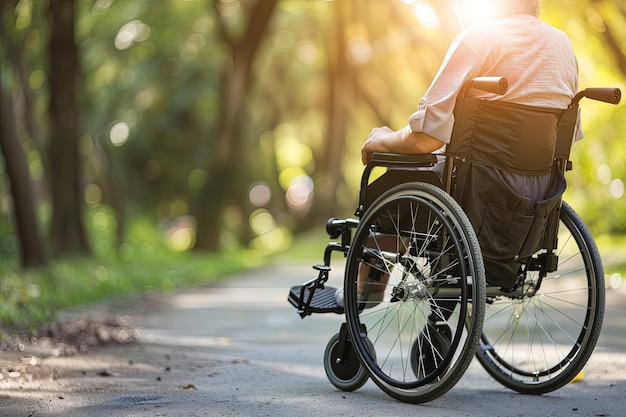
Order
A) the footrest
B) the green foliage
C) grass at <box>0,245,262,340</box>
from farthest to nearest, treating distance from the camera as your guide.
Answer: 1. the green foliage
2. grass at <box>0,245,262,340</box>
3. the footrest

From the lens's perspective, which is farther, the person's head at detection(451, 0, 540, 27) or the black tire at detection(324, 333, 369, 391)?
the black tire at detection(324, 333, 369, 391)

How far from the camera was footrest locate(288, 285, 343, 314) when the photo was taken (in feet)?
16.5

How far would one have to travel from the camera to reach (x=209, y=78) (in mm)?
27172

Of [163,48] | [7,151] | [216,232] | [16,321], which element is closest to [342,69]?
[163,48]

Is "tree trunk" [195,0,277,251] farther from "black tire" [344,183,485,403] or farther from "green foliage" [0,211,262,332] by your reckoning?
"black tire" [344,183,485,403]

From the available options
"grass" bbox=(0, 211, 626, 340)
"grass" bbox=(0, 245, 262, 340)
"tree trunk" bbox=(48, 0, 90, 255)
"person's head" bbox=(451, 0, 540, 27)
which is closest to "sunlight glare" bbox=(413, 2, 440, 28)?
"grass" bbox=(0, 211, 626, 340)

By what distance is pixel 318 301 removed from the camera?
5145mm

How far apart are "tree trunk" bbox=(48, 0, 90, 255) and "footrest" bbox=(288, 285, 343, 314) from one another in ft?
33.5

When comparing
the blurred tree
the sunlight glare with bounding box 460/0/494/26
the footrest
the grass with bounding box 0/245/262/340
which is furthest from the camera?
the blurred tree

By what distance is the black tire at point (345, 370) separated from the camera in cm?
493

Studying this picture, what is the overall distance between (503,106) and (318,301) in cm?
129

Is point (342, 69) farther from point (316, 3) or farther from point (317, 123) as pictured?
point (317, 123)

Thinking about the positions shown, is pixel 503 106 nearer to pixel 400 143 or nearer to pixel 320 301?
pixel 400 143

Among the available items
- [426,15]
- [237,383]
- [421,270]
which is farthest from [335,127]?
[421,270]
